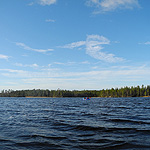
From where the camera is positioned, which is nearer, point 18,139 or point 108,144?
point 108,144

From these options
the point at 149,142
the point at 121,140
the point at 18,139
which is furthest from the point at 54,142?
the point at 149,142

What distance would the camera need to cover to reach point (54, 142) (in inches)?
440

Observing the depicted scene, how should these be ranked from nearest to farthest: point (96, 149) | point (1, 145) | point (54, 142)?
point (96, 149)
point (1, 145)
point (54, 142)

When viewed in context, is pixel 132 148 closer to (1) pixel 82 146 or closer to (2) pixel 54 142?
(1) pixel 82 146

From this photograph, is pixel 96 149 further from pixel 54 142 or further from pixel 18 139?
pixel 18 139

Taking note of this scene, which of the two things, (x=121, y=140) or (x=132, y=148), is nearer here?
(x=132, y=148)

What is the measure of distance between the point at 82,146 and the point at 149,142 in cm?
521

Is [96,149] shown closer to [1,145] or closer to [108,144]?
[108,144]

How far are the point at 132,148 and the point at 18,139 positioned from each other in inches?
356

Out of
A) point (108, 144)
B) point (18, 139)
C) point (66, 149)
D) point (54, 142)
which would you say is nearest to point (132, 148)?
point (108, 144)

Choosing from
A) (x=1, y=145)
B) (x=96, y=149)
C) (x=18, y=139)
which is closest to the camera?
(x=96, y=149)

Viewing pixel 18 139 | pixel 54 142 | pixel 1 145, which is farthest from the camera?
pixel 18 139

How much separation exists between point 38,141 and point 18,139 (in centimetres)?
192

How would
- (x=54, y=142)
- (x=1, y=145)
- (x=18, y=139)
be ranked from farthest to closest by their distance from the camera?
(x=18, y=139), (x=54, y=142), (x=1, y=145)
